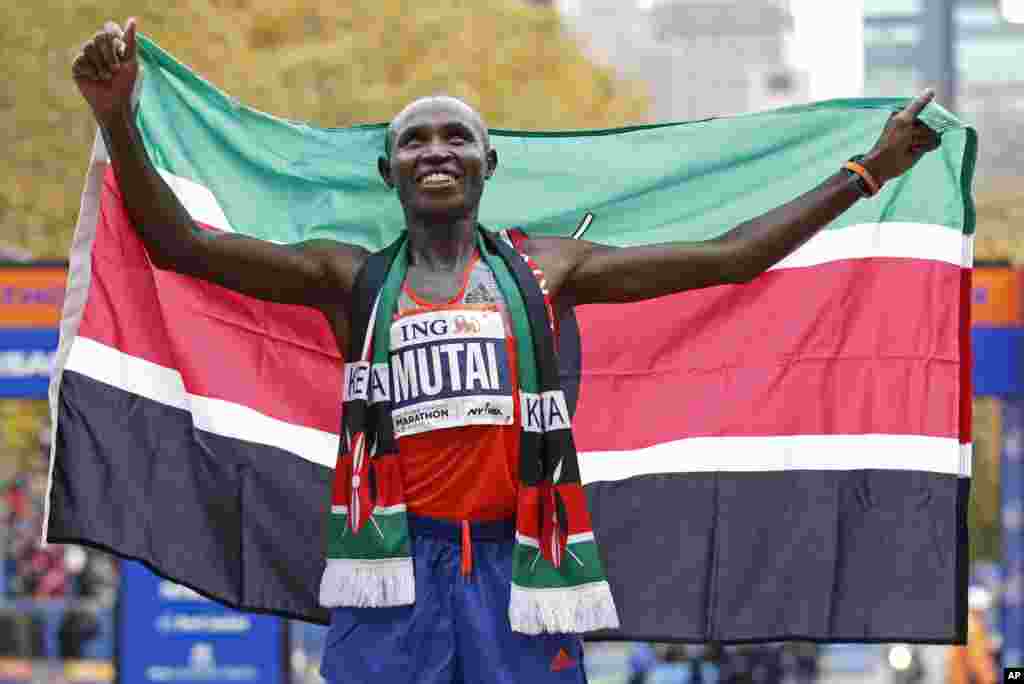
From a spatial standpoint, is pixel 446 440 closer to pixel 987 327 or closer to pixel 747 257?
pixel 747 257

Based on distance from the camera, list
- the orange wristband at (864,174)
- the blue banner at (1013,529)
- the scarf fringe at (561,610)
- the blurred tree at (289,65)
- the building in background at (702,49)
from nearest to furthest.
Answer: the scarf fringe at (561,610) < the orange wristband at (864,174) < the blue banner at (1013,529) < the blurred tree at (289,65) < the building in background at (702,49)

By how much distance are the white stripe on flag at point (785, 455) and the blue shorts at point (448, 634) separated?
132cm

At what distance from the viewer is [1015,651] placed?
14.4m

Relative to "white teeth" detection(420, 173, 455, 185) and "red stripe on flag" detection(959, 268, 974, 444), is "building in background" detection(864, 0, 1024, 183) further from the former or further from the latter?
"white teeth" detection(420, 173, 455, 185)

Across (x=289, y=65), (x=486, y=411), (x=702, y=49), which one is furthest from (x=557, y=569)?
(x=702, y=49)

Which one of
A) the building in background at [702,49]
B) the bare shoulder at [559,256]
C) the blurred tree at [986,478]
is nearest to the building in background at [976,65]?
the building in background at [702,49]

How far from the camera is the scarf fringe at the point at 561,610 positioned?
16.1ft

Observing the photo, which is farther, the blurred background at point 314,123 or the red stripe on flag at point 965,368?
the blurred background at point 314,123

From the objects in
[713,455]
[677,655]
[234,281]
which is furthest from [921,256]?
[677,655]

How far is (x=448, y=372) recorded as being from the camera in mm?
4992

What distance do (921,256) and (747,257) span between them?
961 mm

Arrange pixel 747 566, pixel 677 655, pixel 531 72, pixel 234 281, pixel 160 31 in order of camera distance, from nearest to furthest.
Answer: pixel 234 281, pixel 747 566, pixel 677 655, pixel 160 31, pixel 531 72

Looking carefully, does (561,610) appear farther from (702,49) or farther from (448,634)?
(702,49)

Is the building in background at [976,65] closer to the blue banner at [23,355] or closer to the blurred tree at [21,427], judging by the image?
the blurred tree at [21,427]
